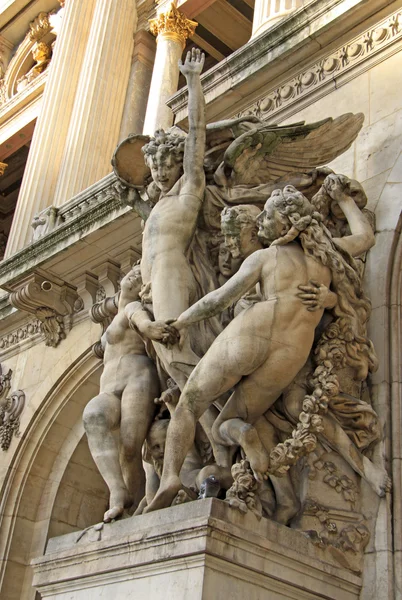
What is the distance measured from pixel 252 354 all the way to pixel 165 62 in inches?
467

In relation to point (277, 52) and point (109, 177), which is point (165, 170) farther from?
point (109, 177)

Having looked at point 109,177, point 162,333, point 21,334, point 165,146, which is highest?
point 109,177

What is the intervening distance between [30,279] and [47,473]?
103 inches

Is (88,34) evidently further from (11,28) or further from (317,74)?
(317,74)

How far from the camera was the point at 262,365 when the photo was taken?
5527 mm

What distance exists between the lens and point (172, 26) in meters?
17.0

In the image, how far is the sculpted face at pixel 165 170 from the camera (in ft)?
22.5

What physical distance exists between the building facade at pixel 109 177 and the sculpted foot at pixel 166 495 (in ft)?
4.26

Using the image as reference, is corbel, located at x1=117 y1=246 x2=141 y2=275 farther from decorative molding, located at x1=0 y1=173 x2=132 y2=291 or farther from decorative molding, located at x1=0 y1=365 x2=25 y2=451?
decorative molding, located at x1=0 y1=365 x2=25 y2=451

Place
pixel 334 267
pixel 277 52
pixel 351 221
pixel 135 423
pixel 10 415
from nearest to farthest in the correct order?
pixel 334 267
pixel 135 423
pixel 351 221
pixel 277 52
pixel 10 415

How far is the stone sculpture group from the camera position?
5.48 m

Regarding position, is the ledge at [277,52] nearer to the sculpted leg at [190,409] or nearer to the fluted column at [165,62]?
the sculpted leg at [190,409]

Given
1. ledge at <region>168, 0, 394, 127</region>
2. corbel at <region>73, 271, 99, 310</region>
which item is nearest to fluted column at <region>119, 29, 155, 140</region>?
corbel at <region>73, 271, 99, 310</region>

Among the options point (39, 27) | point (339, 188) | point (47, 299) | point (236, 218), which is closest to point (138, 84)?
point (39, 27)
